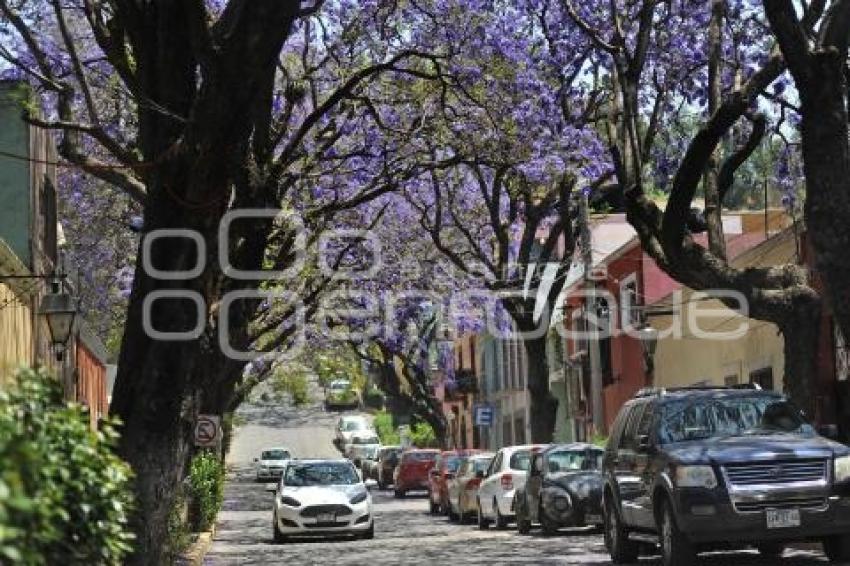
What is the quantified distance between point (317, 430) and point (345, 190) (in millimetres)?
71470

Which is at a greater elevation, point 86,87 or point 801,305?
point 86,87

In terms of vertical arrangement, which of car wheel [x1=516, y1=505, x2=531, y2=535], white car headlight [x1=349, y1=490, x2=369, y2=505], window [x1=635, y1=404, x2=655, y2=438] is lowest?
car wheel [x1=516, y1=505, x2=531, y2=535]

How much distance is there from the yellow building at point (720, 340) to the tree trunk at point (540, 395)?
3683 mm

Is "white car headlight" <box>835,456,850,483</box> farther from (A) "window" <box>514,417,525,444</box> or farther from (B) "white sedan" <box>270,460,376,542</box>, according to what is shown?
(A) "window" <box>514,417,525,444</box>

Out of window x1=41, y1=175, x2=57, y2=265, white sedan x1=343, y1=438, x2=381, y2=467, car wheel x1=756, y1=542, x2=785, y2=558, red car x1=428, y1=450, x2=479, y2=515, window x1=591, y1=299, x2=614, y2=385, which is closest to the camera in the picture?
car wheel x1=756, y1=542, x2=785, y2=558

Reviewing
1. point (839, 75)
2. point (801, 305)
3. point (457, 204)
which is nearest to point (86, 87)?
point (839, 75)

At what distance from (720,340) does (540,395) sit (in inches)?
169

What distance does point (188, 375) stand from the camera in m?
12.9

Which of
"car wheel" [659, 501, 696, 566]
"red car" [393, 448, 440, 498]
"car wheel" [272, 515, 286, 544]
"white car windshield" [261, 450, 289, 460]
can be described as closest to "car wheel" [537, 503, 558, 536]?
"car wheel" [272, 515, 286, 544]

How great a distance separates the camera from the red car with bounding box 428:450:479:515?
34562mm

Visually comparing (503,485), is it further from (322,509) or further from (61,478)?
(61,478)

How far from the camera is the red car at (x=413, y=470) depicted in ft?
161

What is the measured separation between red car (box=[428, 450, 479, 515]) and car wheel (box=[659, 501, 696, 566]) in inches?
719

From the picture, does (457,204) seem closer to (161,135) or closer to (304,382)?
(161,135)
